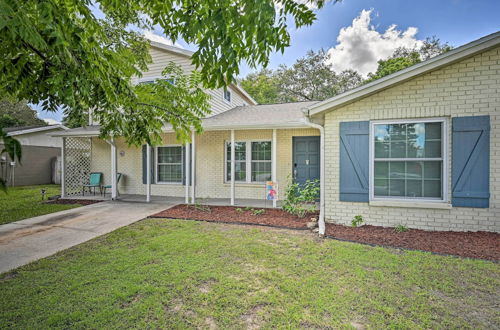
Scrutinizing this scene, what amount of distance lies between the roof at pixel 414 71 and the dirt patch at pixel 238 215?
2.63 metres

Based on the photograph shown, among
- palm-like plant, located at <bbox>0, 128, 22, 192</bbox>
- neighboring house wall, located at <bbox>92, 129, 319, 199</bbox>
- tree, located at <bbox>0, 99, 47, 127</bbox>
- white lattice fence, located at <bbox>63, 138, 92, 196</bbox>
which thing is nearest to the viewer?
palm-like plant, located at <bbox>0, 128, 22, 192</bbox>

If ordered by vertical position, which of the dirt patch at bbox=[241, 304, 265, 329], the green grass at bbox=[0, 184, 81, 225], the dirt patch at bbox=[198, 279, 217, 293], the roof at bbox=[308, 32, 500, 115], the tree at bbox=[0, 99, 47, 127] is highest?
the tree at bbox=[0, 99, 47, 127]

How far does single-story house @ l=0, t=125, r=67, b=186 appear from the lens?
43.4 feet

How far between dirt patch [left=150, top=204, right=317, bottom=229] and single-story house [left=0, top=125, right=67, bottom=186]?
454 inches

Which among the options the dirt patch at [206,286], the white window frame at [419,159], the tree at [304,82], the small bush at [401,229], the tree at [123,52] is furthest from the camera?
the tree at [304,82]

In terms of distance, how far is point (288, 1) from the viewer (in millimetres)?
Answer: 2000

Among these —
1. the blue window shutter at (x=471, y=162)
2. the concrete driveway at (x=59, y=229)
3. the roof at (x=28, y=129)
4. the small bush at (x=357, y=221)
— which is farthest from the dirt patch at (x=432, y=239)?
the roof at (x=28, y=129)

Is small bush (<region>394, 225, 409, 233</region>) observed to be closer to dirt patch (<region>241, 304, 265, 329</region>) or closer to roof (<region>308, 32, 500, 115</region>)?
roof (<region>308, 32, 500, 115</region>)

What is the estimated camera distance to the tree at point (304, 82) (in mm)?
21891

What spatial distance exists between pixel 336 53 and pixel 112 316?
24.4 meters

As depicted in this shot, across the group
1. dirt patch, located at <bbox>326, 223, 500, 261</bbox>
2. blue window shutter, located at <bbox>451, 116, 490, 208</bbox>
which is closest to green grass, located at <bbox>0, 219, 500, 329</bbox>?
dirt patch, located at <bbox>326, 223, 500, 261</bbox>

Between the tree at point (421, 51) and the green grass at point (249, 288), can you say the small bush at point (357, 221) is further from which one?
the tree at point (421, 51)

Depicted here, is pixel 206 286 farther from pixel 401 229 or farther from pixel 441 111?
pixel 441 111

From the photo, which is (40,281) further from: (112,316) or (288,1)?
(288,1)
